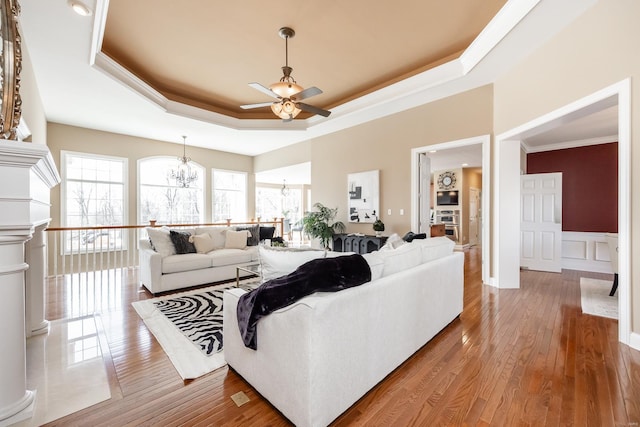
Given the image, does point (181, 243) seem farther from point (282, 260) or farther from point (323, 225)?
point (282, 260)

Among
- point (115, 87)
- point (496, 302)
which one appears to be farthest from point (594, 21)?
point (115, 87)

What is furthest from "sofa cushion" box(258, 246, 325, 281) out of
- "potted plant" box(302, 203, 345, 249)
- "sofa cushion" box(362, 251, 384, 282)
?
"potted plant" box(302, 203, 345, 249)

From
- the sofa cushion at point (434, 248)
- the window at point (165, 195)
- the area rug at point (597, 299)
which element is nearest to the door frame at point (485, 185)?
the area rug at point (597, 299)

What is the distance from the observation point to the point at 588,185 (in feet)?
18.2

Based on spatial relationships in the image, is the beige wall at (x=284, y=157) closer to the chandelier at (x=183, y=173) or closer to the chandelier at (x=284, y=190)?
the chandelier at (x=183, y=173)

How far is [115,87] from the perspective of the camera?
3.96 metres

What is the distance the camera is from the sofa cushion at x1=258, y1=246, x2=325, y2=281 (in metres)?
1.84

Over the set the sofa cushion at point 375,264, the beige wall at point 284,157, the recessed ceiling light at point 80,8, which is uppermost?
the recessed ceiling light at point 80,8

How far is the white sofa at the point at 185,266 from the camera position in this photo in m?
3.88

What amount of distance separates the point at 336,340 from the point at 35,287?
122 inches

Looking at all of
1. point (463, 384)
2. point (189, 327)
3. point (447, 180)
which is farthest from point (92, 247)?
point (447, 180)

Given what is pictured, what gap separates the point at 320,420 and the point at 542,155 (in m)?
7.24

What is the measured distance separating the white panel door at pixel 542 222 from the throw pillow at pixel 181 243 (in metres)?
6.32

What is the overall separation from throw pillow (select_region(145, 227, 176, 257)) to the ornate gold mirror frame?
2.90 meters
